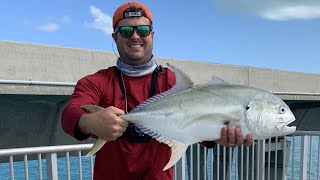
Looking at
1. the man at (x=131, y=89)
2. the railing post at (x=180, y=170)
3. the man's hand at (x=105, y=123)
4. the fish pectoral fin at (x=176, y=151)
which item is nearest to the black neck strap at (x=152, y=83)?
the man at (x=131, y=89)

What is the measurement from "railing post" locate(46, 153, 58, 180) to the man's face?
2255 mm

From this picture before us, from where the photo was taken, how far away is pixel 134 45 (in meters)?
2.34

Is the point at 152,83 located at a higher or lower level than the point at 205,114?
higher

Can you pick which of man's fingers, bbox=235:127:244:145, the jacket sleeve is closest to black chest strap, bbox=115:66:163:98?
the jacket sleeve

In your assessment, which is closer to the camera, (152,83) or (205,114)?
(205,114)

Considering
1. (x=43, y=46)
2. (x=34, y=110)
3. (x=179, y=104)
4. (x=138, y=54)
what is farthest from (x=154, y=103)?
(x=34, y=110)

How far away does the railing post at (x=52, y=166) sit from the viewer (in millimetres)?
4207

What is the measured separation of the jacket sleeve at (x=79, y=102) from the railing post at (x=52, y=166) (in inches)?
85.6

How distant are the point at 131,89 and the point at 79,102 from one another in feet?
1.30

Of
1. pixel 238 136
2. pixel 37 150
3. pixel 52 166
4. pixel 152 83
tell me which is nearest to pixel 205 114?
pixel 238 136

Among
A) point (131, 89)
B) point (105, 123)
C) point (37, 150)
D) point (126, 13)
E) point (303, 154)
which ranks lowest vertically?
point (303, 154)

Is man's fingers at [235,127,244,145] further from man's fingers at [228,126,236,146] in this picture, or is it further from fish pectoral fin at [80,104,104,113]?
fish pectoral fin at [80,104,104,113]

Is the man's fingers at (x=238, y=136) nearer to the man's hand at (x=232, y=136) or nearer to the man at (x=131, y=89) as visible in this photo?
the man's hand at (x=232, y=136)

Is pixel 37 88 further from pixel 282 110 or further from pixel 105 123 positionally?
pixel 282 110
